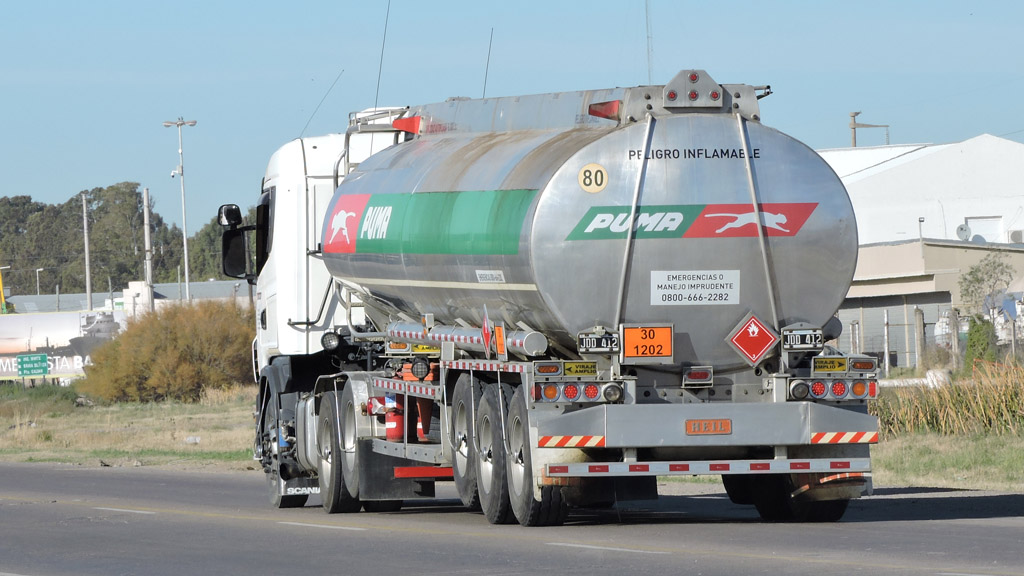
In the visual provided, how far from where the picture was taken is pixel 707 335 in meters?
12.9

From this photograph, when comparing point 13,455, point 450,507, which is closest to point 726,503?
point 450,507

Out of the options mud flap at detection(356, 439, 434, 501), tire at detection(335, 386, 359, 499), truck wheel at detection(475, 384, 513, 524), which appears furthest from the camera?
tire at detection(335, 386, 359, 499)

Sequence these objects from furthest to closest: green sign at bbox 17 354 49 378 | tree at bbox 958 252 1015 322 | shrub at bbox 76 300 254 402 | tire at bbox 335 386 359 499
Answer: green sign at bbox 17 354 49 378
shrub at bbox 76 300 254 402
tree at bbox 958 252 1015 322
tire at bbox 335 386 359 499

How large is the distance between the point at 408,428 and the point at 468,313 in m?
2.05

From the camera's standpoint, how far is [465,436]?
14.6 m

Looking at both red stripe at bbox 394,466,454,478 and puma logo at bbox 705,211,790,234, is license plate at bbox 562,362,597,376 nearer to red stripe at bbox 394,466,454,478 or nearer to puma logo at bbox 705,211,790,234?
puma logo at bbox 705,211,790,234

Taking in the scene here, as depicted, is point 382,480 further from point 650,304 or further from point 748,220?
point 748,220

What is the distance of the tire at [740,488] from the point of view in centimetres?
1550

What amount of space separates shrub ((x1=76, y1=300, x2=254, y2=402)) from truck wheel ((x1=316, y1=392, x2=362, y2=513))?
49.2m

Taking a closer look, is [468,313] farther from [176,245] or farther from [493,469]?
[176,245]

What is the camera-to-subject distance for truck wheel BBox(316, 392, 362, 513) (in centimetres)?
1709

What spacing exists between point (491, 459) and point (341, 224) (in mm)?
4013

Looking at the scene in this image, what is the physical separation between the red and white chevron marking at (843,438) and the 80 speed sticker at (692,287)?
1.31m

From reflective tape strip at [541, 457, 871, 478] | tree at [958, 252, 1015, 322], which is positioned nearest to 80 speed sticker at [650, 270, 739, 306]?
reflective tape strip at [541, 457, 871, 478]
